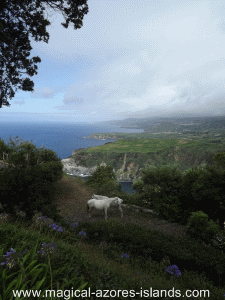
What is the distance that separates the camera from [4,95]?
743 centimetres

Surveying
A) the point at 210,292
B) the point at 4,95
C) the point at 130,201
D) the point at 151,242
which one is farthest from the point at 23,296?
the point at 130,201

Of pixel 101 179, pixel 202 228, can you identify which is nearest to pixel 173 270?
pixel 202 228

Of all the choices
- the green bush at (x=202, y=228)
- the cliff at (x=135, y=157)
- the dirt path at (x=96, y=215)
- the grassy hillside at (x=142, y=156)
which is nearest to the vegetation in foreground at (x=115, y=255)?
the green bush at (x=202, y=228)

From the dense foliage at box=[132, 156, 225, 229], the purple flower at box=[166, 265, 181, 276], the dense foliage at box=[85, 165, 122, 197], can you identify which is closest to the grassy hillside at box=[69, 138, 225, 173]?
the dense foliage at box=[85, 165, 122, 197]

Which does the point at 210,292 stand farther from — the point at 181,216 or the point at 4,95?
the point at 4,95

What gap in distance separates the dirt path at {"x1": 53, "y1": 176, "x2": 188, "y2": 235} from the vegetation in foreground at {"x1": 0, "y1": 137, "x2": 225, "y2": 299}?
1.17 meters

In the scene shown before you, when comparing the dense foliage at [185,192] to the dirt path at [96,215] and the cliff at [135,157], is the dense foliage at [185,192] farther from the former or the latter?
the cliff at [135,157]

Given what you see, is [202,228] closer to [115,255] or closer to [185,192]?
[185,192]

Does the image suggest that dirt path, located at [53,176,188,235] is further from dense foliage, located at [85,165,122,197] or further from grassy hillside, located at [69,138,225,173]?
grassy hillside, located at [69,138,225,173]

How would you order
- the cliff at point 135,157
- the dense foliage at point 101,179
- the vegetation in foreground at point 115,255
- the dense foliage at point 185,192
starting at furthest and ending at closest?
the cliff at point 135,157
the dense foliage at point 101,179
the dense foliage at point 185,192
the vegetation in foreground at point 115,255

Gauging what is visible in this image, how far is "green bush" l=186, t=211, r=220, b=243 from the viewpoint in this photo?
220 inches

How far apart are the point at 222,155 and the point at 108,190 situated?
8925mm

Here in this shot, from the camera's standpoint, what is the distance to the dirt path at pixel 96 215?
7.45 m

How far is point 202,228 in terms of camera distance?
5.81 metres
